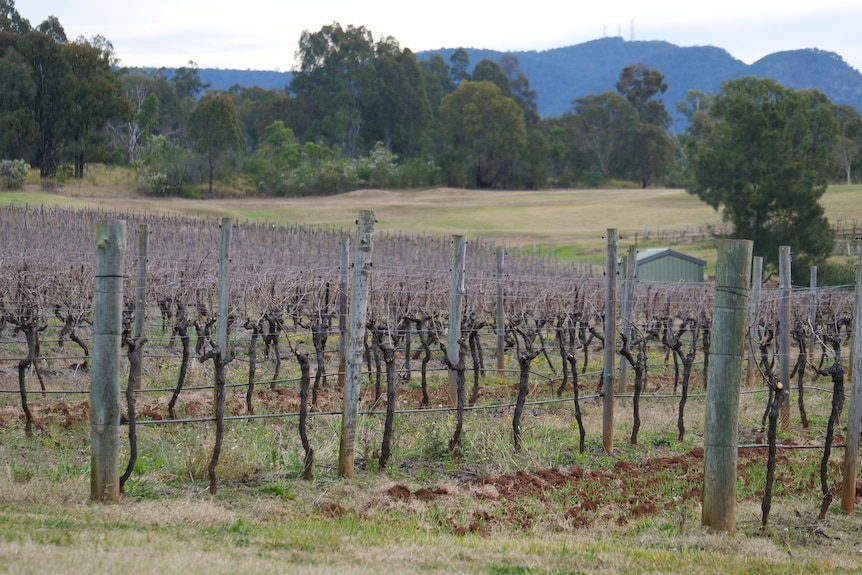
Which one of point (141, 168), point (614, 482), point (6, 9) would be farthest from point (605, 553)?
point (6, 9)

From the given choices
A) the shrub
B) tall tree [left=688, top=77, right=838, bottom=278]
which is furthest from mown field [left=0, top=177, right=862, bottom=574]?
the shrub

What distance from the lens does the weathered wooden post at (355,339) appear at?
7.64 meters

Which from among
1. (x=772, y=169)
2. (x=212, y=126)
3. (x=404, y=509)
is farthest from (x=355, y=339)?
(x=212, y=126)

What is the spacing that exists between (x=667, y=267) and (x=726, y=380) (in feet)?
97.8

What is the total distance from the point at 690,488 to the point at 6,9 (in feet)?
213

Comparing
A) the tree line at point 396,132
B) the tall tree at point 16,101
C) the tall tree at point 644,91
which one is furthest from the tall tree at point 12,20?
the tall tree at point 644,91

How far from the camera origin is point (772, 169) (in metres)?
37.8

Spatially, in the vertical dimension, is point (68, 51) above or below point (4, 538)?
above

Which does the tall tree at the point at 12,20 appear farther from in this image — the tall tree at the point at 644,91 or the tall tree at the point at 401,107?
the tall tree at the point at 644,91

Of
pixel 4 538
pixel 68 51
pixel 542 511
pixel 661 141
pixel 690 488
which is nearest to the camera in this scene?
pixel 4 538

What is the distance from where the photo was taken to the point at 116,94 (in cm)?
5369

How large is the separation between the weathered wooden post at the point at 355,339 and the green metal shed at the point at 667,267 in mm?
28082

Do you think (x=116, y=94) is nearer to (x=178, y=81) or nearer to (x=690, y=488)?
(x=178, y=81)

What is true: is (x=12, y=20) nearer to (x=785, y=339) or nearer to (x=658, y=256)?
(x=658, y=256)
